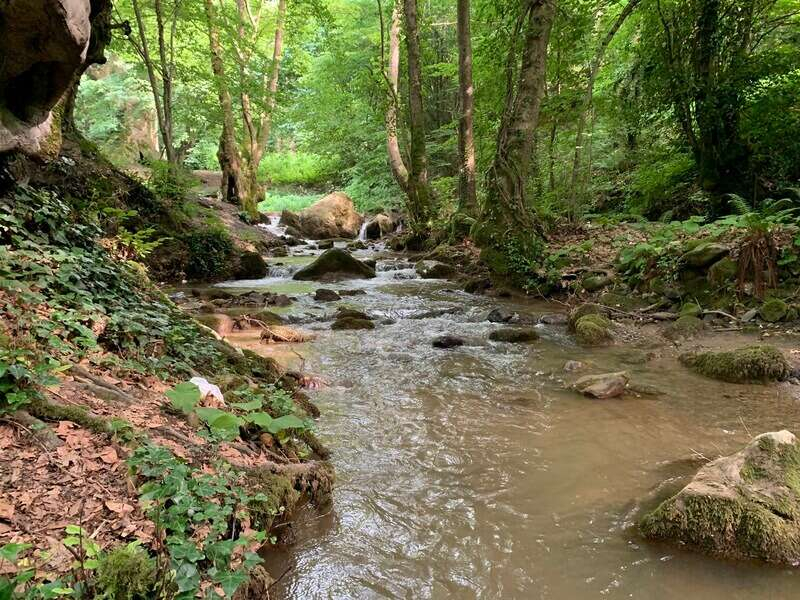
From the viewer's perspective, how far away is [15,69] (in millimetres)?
3809

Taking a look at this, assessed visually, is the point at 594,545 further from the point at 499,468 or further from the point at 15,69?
the point at 15,69

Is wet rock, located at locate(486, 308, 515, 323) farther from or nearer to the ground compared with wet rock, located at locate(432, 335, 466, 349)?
farther from the ground

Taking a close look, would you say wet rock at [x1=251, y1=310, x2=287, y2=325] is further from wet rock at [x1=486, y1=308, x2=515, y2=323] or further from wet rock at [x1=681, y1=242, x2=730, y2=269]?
wet rock at [x1=681, y1=242, x2=730, y2=269]

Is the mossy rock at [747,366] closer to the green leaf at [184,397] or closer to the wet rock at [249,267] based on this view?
the green leaf at [184,397]

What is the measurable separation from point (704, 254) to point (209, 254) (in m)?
10.2

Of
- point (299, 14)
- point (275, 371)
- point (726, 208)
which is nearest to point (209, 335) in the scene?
point (275, 371)

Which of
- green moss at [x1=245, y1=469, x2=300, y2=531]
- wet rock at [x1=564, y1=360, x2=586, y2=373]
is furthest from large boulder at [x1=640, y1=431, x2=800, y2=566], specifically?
wet rock at [x1=564, y1=360, x2=586, y2=373]

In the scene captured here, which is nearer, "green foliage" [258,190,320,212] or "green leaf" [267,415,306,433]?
"green leaf" [267,415,306,433]

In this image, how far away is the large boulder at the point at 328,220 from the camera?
2128 cm

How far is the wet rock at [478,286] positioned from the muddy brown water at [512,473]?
12.6 ft

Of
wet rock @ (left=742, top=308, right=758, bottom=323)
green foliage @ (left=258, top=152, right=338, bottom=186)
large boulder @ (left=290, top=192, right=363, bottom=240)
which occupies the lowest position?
wet rock @ (left=742, top=308, right=758, bottom=323)

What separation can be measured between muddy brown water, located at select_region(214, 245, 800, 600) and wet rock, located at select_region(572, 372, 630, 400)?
0.42 feet

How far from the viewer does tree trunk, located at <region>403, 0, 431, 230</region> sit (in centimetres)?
1402

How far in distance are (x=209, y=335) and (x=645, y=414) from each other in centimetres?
410
